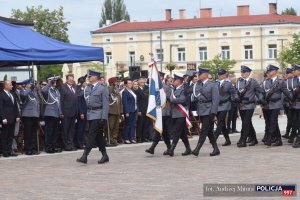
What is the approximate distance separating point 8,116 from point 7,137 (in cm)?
50

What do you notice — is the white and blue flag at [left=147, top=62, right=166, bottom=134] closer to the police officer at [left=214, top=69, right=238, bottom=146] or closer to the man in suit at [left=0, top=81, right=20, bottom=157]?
the police officer at [left=214, top=69, right=238, bottom=146]

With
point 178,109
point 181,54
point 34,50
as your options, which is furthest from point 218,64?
point 178,109

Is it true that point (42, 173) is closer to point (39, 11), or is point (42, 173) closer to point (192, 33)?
point (39, 11)

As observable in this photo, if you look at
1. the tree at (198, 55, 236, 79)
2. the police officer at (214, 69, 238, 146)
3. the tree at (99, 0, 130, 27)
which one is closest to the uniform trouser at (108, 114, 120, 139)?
the police officer at (214, 69, 238, 146)

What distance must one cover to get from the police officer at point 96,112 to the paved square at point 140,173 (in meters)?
0.39

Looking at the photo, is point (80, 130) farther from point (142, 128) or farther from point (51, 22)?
point (51, 22)

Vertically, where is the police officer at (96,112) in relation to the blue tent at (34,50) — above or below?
below

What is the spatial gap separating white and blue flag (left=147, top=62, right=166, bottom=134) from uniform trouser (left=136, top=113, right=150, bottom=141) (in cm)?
484

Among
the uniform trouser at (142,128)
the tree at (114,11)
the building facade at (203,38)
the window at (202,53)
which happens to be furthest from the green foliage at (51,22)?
the uniform trouser at (142,128)

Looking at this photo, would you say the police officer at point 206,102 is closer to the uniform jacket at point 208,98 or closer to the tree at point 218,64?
the uniform jacket at point 208,98

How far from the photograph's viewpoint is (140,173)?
51.5 feet

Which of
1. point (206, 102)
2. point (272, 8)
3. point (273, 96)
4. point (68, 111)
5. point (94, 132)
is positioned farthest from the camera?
point (272, 8)

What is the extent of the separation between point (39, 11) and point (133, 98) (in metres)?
59.3

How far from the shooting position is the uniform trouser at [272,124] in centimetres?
2092
